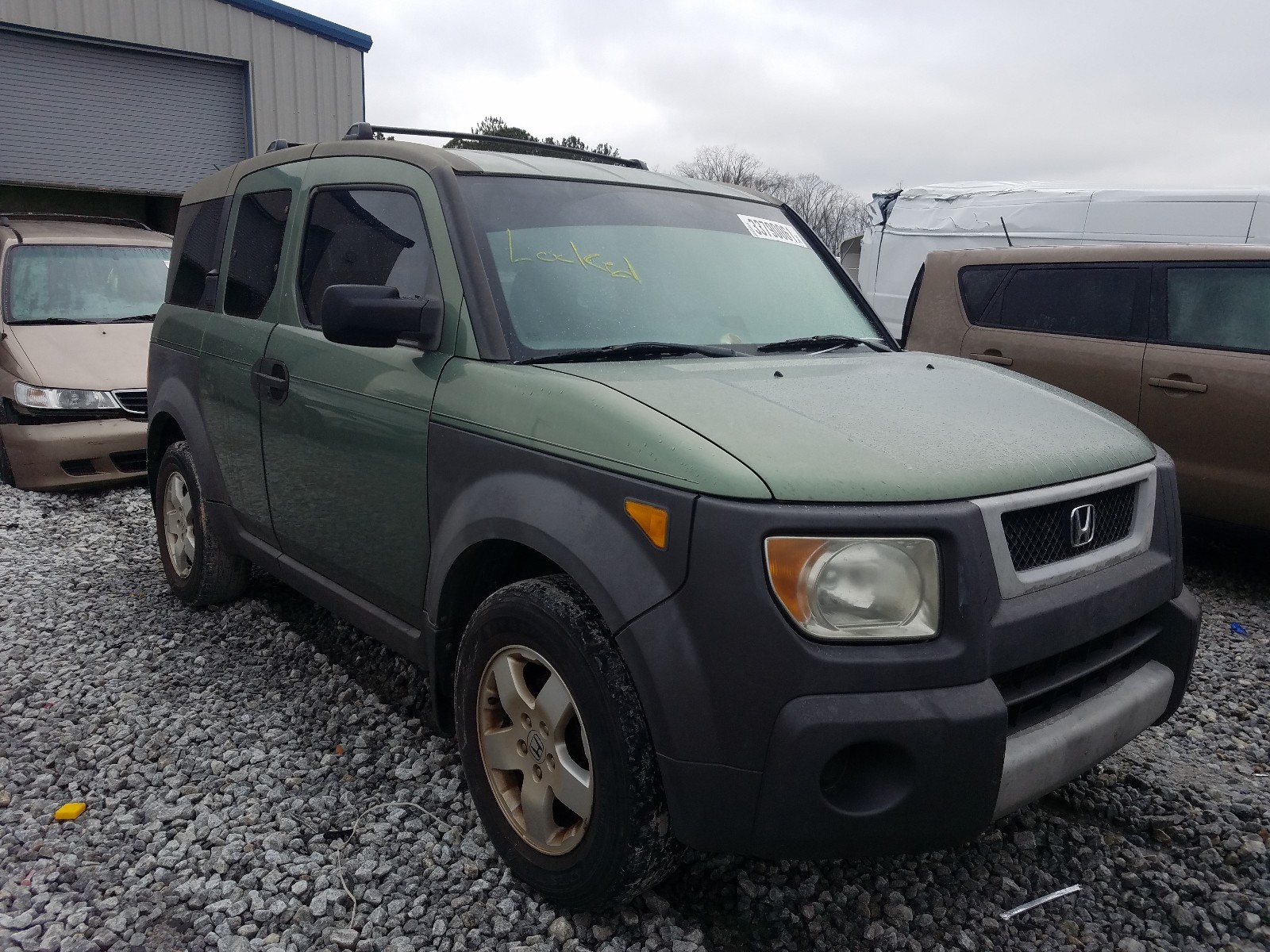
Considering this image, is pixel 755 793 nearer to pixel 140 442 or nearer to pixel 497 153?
pixel 497 153

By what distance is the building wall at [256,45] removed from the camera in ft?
39.0

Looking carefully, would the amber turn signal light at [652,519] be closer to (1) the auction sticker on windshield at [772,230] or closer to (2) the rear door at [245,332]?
(1) the auction sticker on windshield at [772,230]

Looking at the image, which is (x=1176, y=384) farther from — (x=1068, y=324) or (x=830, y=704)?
(x=830, y=704)

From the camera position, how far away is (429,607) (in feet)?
8.65

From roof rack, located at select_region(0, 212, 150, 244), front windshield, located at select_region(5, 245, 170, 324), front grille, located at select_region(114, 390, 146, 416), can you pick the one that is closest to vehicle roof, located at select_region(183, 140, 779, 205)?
front grille, located at select_region(114, 390, 146, 416)

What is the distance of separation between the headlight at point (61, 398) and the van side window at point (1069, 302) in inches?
234

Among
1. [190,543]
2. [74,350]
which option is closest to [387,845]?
[190,543]

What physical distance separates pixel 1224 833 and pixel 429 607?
7.87 ft

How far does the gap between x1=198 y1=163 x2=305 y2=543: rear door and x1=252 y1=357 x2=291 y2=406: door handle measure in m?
0.02

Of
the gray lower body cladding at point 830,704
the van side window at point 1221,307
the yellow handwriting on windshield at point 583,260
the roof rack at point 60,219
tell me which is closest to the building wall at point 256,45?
the roof rack at point 60,219

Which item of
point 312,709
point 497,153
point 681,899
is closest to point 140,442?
point 312,709

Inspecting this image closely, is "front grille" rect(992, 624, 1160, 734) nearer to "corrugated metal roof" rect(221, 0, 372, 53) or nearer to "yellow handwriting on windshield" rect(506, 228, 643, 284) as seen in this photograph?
"yellow handwriting on windshield" rect(506, 228, 643, 284)

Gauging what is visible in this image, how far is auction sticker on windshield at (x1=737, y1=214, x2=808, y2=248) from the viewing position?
3363mm

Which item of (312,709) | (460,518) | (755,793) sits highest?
(460,518)
